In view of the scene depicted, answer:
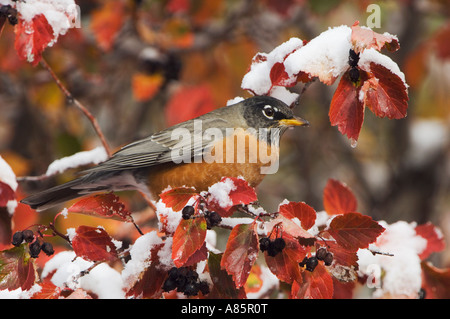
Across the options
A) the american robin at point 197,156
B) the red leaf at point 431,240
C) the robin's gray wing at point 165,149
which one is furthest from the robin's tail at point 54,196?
the red leaf at point 431,240

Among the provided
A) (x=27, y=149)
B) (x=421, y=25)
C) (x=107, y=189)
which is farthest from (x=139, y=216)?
(x=421, y=25)

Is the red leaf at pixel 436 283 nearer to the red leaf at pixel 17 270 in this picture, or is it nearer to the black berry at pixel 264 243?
the black berry at pixel 264 243

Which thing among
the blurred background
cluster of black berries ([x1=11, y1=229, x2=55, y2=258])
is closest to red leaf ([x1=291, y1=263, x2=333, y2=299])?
cluster of black berries ([x1=11, y1=229, x2=55, y2=258])

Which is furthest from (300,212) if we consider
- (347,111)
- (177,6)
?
(177,6)

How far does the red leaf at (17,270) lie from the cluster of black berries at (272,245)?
0.81m

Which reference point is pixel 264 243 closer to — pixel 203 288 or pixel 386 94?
pixel 203 288

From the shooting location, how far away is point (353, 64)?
5.91 ft

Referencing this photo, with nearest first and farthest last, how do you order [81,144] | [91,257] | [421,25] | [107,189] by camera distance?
[91,257], [107,189], [81,144], [421,25]

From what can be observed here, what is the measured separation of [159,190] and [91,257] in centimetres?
93

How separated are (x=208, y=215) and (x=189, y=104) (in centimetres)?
317

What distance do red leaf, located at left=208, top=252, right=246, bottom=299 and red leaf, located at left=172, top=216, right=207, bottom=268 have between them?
23 centimetres
